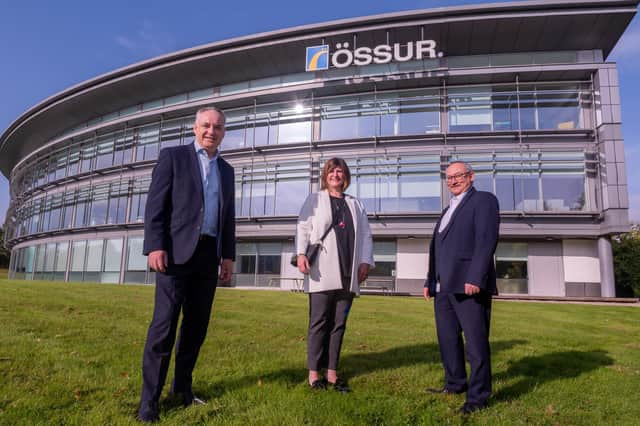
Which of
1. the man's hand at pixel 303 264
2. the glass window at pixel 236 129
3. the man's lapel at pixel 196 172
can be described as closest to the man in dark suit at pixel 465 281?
the man's hand at pixel 303 264

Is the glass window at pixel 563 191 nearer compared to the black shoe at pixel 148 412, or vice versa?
the black shoe at pixel 148 412

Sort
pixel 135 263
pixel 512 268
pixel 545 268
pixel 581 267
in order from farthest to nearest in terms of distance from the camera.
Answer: pixel 135 263 < pixel 512 268 < pixel 545 268 < pixel 581 267

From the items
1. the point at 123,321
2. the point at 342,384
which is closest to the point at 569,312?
the point at 342,384

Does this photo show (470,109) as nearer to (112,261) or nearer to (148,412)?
(148,412)

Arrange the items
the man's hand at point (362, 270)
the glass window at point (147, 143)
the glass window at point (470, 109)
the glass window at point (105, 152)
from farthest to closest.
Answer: the glass window at point (105, 152)
the glass window at point (147, 143)
the glass window at point (470, 109)
the man's hand at point (362, 270)

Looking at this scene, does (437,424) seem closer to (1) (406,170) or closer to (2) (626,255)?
(1) (406,170)

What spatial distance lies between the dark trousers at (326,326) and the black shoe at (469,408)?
1154 millimetres

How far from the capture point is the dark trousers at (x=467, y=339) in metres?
3.51

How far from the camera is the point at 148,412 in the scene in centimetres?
291

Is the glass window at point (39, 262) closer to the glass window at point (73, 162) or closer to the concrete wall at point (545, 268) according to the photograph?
the glass window at point (73, 162)

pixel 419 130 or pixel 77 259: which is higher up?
pixel 419 130

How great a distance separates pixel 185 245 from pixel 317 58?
22.3 meters

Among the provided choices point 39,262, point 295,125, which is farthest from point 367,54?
point 39,262

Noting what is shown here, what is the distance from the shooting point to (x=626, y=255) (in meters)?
24.1
